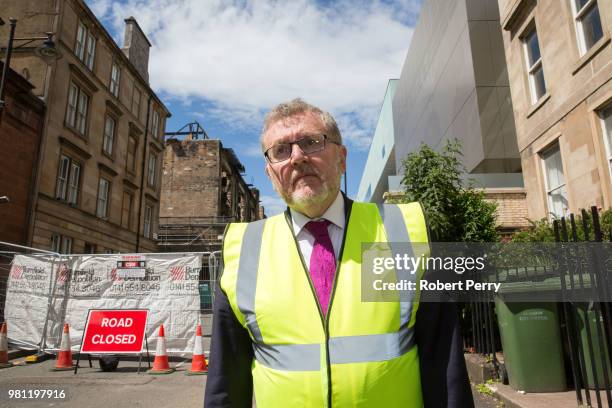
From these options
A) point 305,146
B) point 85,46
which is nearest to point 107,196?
point 85,46

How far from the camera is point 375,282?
187 centimetres

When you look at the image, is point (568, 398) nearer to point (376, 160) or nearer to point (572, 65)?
A: point (572, 65)

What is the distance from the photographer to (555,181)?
39.0ft

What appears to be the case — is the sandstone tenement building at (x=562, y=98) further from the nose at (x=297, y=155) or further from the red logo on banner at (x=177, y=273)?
the nose at (x=297, y=155)

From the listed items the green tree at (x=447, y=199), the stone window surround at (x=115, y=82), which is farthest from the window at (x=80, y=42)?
the green tree at (x=447, y=199)

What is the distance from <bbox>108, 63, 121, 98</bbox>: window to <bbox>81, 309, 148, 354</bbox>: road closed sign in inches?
743

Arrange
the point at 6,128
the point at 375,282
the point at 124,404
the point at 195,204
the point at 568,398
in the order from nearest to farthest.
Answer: the point at 375,282, the point at 568,398, the point at 124,404, the point at 6,128, the point at 195,204

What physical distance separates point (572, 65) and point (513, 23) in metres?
3.97

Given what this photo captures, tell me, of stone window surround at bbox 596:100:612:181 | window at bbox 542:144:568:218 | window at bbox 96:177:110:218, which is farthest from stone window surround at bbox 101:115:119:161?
stone window surround at bbox 596:100:612:181

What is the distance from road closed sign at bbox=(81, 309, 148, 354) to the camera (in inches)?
352

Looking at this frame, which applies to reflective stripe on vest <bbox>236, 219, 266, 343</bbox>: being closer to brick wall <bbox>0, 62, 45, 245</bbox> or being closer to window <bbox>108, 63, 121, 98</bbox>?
brick wall <bbox>0, 62, 45, 245</bbox>

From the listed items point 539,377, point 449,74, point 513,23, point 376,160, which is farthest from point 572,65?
point 376,160

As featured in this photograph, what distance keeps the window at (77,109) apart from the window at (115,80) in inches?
114

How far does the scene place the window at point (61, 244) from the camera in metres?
19.1
